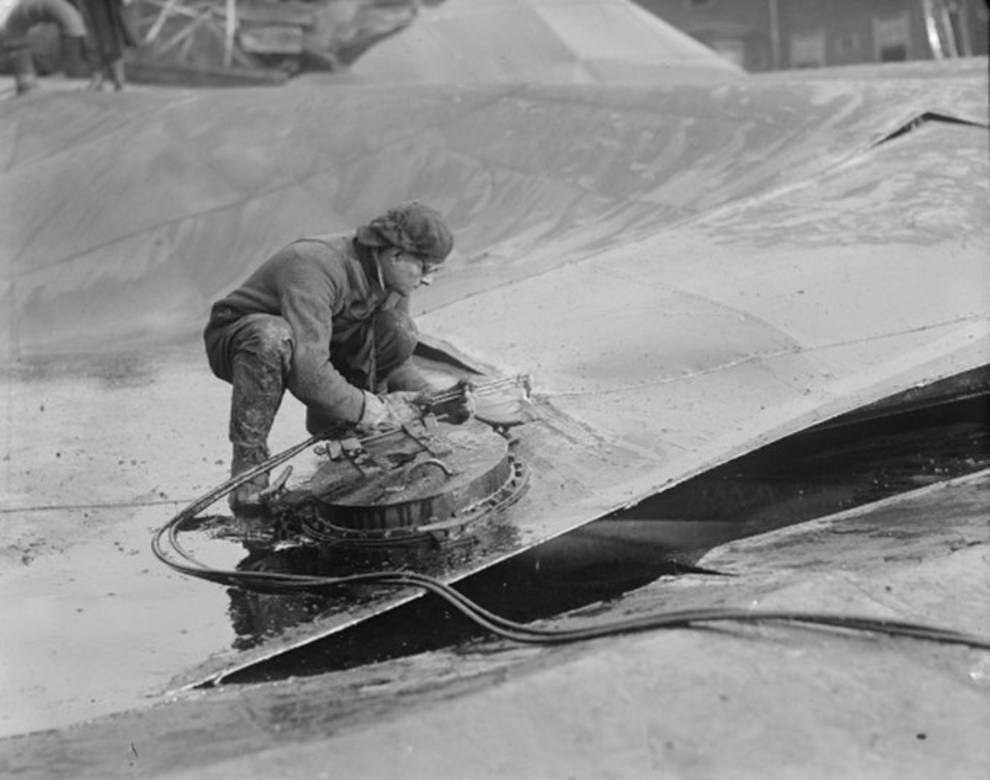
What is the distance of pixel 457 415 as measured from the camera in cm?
466

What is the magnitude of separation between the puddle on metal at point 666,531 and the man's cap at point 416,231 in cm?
100

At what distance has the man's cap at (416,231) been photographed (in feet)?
14.6

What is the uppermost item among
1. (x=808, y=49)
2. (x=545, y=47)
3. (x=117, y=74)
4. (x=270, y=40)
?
(x=117, y=74)

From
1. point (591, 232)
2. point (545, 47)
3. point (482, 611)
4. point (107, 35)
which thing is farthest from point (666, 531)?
point (107, 35)

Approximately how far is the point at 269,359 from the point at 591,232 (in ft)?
11.0

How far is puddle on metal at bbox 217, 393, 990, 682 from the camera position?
420 centimetres

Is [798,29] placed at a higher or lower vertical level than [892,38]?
higher

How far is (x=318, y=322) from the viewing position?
4488mm

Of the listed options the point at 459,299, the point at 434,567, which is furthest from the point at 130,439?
the point at 434,567

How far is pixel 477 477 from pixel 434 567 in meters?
0.37

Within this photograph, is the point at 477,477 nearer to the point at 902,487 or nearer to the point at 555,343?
the point at 555,343

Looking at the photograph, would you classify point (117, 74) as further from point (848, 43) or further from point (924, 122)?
point (848, 43)

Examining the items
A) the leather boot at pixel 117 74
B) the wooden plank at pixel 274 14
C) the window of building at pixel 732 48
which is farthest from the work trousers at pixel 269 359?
the window of building at pixel 732 48

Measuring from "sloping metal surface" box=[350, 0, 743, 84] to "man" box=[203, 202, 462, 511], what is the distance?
23.4ft
